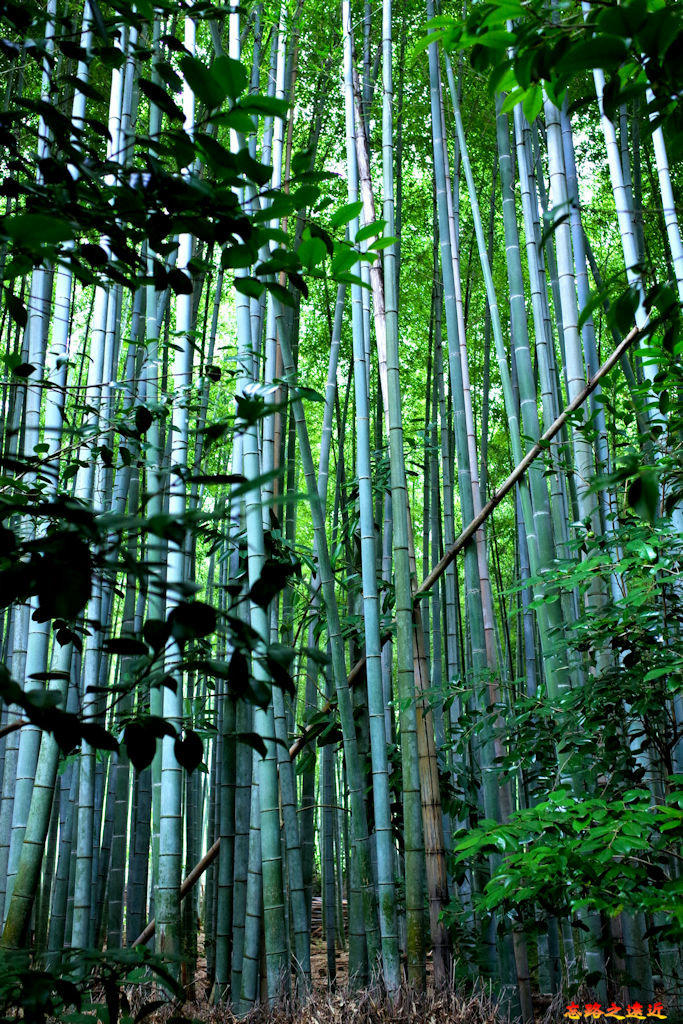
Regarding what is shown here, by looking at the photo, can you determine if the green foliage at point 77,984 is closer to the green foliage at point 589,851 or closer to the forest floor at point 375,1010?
the green foliage at point 589,851

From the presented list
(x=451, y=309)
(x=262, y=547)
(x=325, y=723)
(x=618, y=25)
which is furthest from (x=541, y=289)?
(x=618, y=25)

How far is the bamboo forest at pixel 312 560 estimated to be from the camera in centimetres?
72

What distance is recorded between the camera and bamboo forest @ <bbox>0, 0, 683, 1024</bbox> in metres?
0.72

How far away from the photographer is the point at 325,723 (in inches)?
112

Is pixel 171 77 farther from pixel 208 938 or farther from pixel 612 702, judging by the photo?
pixel 208 938

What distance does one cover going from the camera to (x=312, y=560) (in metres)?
2.98

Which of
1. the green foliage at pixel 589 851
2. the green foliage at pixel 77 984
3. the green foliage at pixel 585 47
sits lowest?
the green foliage at pixel 77 984

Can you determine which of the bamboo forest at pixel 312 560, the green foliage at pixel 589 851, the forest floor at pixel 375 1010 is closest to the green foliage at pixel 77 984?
the bamboo forest at pixel 312 560

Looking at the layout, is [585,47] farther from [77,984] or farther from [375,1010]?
[375,1010]

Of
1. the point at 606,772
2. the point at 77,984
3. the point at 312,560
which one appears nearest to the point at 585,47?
the point at 77,984

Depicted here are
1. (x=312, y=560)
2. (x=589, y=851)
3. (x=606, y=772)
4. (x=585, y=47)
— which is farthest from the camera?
(x=312, y=560)


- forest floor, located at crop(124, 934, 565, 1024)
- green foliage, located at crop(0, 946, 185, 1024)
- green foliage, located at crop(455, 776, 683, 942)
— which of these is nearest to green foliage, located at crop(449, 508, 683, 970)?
green foliage, located at crop(455, 776, 683, 942)

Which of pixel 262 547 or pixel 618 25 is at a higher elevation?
pixel 262 547

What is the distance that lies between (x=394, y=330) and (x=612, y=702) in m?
1.28
